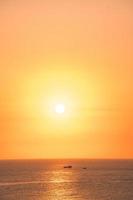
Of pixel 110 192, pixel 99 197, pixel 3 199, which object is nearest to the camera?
pixel 3 199

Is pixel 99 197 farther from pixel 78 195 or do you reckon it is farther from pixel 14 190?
pixel 14 190

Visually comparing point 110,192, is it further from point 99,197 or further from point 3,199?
point 3,199

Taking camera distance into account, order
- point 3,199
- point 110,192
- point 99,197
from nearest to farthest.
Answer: point 3,199, point 99,197, point 110,192

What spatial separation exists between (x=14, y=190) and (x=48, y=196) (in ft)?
58.3

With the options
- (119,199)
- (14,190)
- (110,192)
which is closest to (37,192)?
(14,190)

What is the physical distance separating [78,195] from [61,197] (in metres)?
7.72

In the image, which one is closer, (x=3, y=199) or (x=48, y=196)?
(x=3, y=199)

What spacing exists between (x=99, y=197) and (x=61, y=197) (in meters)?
10.0

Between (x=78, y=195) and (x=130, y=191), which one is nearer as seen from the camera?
(x=78, y=195)

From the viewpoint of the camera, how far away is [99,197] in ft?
388

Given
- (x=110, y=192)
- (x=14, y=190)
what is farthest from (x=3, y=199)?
(x=110, y=192)

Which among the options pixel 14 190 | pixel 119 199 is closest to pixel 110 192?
pixel 119 199

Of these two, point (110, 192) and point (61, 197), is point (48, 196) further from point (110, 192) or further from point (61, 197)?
point (110, 192)

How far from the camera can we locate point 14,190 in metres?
136
